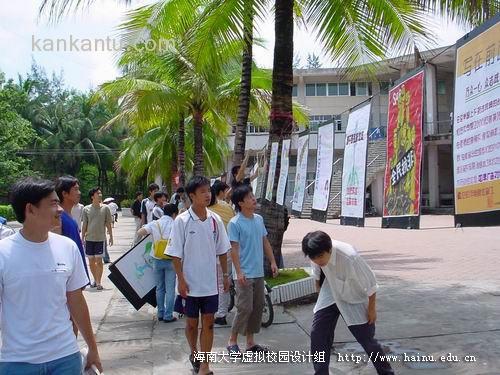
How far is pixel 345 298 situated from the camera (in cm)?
396

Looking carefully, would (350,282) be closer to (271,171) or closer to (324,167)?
(324,167)

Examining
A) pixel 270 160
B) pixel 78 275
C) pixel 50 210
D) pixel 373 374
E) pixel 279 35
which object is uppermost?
pixel 279 35

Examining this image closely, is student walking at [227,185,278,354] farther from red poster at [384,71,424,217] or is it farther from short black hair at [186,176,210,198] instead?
red poster at [384,71,424,217]

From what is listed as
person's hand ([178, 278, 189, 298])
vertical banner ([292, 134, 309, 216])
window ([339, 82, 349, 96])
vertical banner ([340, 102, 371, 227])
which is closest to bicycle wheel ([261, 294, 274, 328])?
vertical banner ([340, 102, 371, 227])

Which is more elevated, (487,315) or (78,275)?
(78,275)

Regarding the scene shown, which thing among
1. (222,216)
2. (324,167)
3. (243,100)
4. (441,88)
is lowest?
(222,216)

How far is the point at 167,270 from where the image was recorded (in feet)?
22.2

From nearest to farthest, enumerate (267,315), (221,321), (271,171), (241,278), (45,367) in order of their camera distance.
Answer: (45,367) → (241,278) → (267,315) → (221,321) → (271,171)

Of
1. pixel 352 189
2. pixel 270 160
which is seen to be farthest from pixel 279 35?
pixel 352 189

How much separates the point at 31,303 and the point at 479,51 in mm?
3927

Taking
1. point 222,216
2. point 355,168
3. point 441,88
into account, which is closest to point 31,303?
point 222,216

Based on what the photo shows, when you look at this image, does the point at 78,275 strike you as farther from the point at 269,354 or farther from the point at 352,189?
the point at 352,189

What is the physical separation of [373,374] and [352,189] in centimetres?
277

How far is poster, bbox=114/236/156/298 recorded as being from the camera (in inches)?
270
